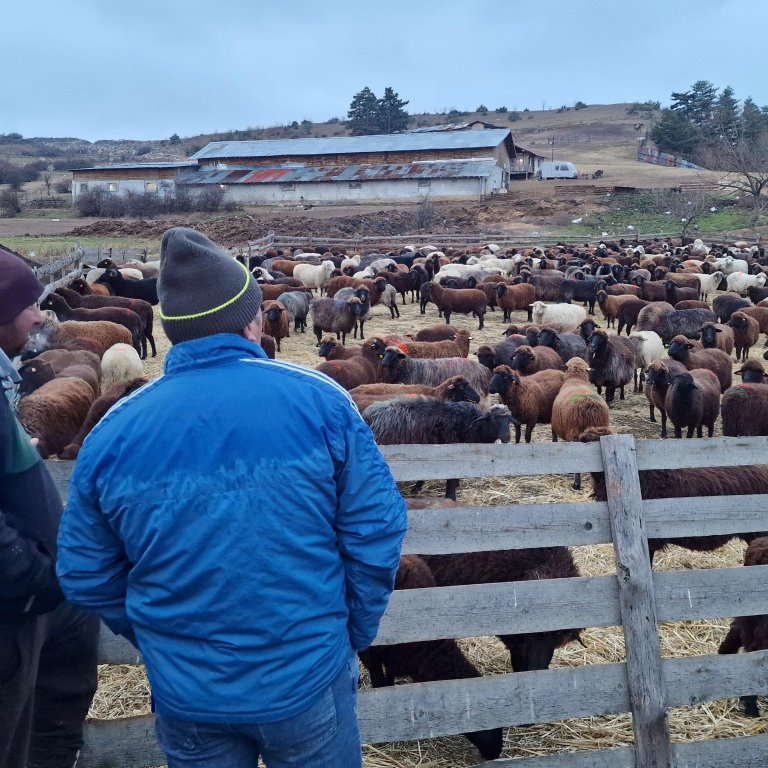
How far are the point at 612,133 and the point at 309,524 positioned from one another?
411ft

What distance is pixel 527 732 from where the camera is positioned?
416 cm

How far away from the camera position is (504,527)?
360 cm

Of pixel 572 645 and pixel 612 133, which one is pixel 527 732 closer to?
pixel 572 645

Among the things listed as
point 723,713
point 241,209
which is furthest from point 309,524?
point 241,209

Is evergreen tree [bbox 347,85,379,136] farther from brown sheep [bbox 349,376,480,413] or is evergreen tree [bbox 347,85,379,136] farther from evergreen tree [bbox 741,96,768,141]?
brown sheep [bbox 349,376,480,413]

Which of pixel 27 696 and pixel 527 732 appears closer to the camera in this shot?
pixel 27 696

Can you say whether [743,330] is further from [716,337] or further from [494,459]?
[494,459]

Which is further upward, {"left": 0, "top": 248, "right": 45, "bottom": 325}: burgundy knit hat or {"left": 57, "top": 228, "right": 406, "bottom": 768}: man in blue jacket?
{"left": 0, "top": 248, "right": 45, "bottom": 325}: burgundy knit hat

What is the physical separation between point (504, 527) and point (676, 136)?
103m

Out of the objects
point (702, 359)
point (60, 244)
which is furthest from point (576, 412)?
point (60, 244)

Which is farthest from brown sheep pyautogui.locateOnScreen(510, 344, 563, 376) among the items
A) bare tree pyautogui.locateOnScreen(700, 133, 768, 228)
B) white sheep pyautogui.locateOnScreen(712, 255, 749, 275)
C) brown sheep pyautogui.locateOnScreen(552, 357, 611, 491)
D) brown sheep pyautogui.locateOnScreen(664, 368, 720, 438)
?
bare tree pyautogui.locateOnScreen(700, 133, 768, 228)

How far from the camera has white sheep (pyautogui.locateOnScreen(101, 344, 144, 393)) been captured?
11.6 meters

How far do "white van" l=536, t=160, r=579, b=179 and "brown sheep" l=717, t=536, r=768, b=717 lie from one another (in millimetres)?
75469

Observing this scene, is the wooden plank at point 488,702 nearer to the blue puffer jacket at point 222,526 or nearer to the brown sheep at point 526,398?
the blue puffer jacket at point 222,526
